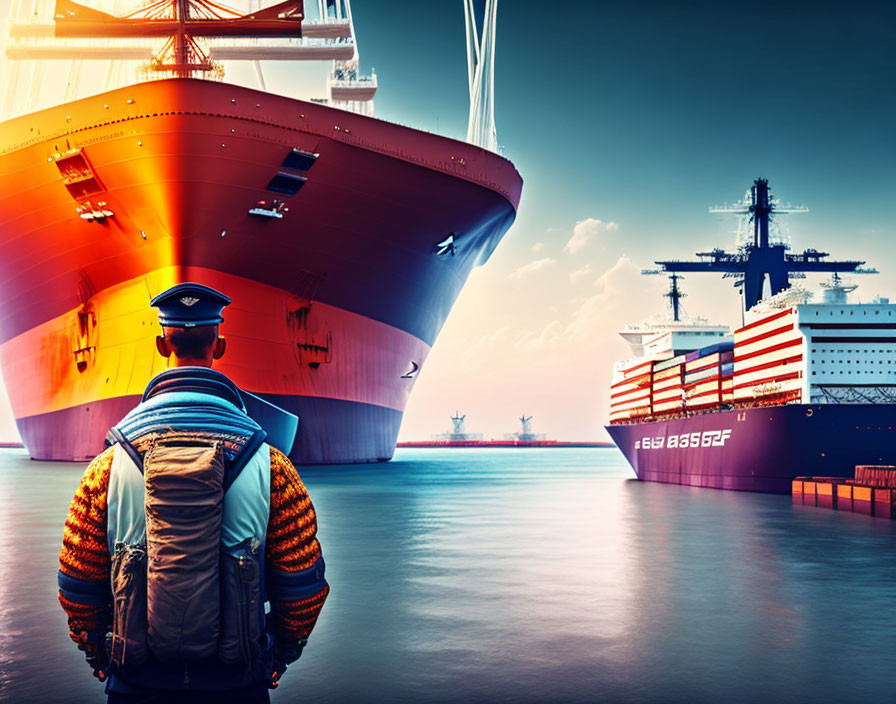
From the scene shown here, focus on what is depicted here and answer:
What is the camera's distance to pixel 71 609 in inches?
130

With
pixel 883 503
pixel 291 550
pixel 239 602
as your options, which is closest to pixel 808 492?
pixel 883 503

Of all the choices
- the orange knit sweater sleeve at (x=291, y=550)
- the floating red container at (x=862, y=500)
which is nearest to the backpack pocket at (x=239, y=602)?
the orange knit sweater sleeve at (x=291, y=550)

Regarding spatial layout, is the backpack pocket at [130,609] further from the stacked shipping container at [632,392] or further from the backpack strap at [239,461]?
the stacked shipping container at [632,392]

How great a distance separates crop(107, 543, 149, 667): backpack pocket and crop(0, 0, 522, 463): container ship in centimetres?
2551

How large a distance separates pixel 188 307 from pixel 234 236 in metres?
26.7

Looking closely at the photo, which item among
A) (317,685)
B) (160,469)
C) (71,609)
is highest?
(160,469)

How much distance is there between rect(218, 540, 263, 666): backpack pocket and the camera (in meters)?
3.13

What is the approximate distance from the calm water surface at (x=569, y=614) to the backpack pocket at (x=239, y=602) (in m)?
3.09

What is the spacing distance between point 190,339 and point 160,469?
61 centimetres

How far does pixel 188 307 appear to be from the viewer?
11.2 ft

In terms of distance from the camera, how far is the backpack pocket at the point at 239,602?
3129mm

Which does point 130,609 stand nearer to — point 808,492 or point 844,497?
point 844,497

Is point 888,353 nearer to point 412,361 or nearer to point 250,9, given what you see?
point 412,361

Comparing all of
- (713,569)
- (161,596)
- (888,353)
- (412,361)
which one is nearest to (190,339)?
(161,596)
